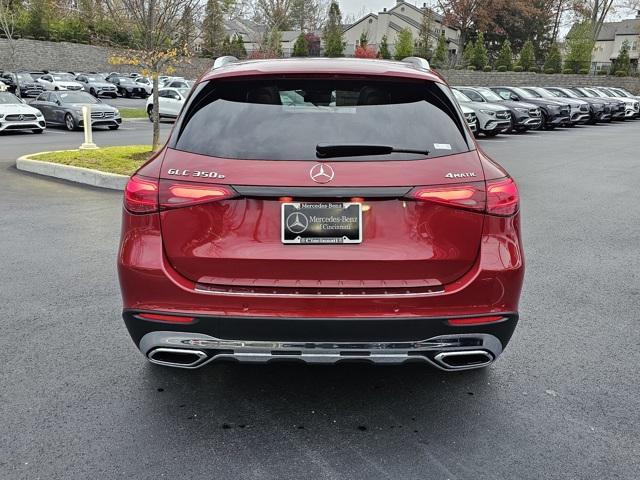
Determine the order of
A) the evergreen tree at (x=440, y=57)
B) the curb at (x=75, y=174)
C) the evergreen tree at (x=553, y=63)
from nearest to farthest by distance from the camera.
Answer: the curb at (x=75, y=174) < the evergreen tree at (x=553, y=63) < the evergreen tree at (x=440, y=57)

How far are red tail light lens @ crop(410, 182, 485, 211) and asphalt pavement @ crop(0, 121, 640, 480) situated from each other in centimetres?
119

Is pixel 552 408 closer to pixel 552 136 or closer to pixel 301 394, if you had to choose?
pixel 301 394

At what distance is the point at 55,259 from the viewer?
6.20 m

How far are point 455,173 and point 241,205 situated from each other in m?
1.03

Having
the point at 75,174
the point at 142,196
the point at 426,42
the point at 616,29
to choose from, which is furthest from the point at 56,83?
the point at 616,29

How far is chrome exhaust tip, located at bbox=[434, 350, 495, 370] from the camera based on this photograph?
2988mm

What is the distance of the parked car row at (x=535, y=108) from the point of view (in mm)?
21375

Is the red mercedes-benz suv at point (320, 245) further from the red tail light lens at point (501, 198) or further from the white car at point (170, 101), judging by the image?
the white car at point (170, 101)

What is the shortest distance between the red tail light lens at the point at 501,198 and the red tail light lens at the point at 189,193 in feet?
4.05

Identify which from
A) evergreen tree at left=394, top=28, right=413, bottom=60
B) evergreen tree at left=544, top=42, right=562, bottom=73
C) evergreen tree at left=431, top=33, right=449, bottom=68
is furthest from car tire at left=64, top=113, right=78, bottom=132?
evergreen tree at left=544, top=42, right=562, bottom=73

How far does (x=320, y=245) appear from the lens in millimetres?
2857

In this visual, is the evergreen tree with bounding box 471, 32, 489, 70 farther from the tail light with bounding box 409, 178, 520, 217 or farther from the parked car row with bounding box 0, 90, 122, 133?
the tail light with bounding box 409, 178, 520, 217

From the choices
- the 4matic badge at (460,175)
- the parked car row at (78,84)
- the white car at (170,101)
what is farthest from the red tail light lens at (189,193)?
the parked car row at (78,84)

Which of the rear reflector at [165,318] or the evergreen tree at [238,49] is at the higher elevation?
the evergreen tree at [238,49]
